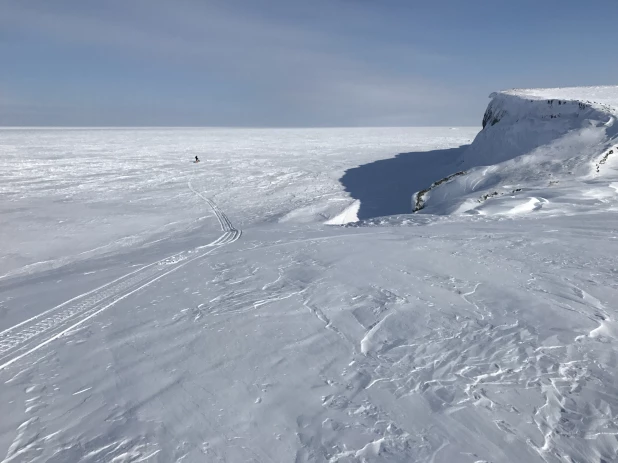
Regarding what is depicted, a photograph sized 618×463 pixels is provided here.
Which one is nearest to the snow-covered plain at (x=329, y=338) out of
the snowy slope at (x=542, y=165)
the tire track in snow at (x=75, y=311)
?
the tire track in snow at (x=75, y=311)

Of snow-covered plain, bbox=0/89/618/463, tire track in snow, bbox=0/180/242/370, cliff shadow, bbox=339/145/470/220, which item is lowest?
cliff shadow, bbox=339/145/470/220

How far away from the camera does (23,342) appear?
21.4ft

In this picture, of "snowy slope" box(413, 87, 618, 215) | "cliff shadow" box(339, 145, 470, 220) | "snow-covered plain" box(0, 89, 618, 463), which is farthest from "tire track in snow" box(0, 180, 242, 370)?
"cliff shadow" box(339, 145, 470, 220)

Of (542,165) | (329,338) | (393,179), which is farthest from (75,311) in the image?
(393,179)

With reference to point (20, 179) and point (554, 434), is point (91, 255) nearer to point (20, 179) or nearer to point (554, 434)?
point (554, 434)

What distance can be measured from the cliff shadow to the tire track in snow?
29.4ft

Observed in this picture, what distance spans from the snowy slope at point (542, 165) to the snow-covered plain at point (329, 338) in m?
0.17

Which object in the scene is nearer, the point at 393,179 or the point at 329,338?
the point at 329,338

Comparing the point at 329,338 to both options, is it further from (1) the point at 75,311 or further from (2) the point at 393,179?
(2) the point at 393,179

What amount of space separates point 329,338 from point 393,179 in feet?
62.1

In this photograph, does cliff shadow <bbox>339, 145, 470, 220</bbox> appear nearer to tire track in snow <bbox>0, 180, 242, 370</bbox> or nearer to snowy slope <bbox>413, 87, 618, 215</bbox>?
snowy slope <bbox>413, 87, 618, 215</bbox>

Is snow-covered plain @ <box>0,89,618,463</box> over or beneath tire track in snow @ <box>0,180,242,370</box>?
over

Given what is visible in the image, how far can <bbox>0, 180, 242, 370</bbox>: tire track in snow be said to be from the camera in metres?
6.41

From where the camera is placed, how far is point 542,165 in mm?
15633
